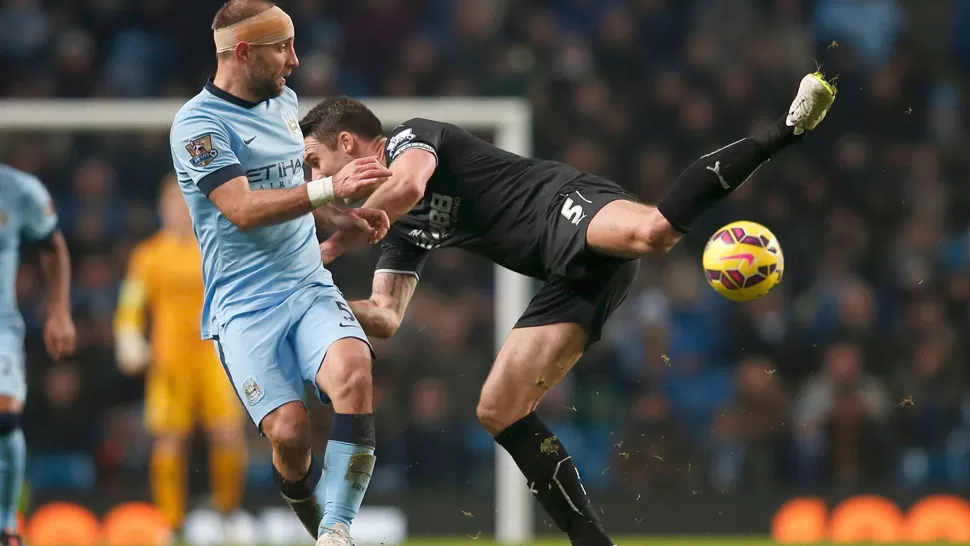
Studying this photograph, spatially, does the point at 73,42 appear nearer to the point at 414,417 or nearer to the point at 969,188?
the point at 414,417

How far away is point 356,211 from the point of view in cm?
568

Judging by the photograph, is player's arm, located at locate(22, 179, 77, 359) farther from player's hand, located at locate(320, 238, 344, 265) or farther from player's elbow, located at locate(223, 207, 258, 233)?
player's elbow, located at locate(223, 207, 258, 233)

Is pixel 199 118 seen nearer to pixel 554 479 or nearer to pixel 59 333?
pixel 554 479

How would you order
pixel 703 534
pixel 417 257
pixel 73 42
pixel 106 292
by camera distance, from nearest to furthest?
pixel 417 257
pixel 703 534
pixel 106 292
pixel 73 42

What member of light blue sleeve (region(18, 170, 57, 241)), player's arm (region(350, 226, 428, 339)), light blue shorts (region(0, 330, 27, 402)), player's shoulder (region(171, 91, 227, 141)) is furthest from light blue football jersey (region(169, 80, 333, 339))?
light blue sleeve (region(18, 170, 57, 241))

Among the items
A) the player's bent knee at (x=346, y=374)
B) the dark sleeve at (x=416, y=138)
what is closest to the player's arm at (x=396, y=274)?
the dark sleeve at (x=416, y=138)

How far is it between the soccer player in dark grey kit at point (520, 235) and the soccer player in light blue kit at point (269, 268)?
358 mm

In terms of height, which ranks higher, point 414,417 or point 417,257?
point 417,257

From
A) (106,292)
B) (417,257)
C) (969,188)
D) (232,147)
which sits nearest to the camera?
(232,147)

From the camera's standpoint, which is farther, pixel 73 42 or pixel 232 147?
pixel 73 42

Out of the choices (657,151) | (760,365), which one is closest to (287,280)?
(760,365)

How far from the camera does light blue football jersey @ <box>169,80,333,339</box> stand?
5.56 m

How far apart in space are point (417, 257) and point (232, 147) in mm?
1335

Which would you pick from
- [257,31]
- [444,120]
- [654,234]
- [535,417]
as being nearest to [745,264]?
[654,234]
